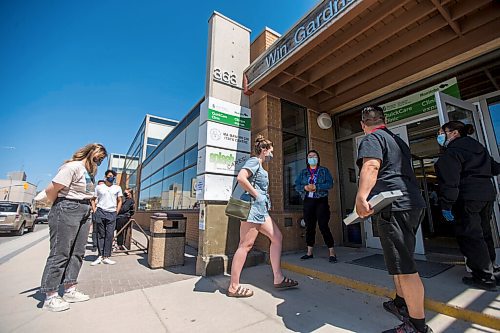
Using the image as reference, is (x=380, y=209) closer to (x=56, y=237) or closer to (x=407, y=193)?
(x=407, y=193)

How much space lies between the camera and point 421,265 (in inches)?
129

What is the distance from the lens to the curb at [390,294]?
183 centimetres

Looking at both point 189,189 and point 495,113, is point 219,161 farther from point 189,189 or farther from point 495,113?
point 495,113

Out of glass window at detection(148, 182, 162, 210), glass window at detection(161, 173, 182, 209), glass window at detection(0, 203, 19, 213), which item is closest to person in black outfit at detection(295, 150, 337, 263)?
glass window at detection(161, 173, 182, 209)

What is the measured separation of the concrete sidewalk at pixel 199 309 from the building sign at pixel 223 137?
6.89 feet

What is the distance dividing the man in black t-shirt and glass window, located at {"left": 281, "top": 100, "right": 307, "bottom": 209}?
113 inches

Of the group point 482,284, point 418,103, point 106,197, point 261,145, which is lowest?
point 482,284

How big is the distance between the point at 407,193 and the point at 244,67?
387 centimetres

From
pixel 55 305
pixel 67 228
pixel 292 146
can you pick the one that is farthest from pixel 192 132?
pixel 55 305

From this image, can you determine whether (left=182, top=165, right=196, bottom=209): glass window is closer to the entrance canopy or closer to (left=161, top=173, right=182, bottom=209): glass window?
(left=161, top=173, right=182, bottom=209): glass window

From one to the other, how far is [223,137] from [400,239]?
2.96 meters

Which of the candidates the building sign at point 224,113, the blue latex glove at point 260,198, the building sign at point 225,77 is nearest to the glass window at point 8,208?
the building sign at point 224,113

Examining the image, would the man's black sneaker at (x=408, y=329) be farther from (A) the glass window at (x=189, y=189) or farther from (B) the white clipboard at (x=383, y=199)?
(A) the glass window at (x=189, y=189)

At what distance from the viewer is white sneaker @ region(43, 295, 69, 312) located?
2.27m
